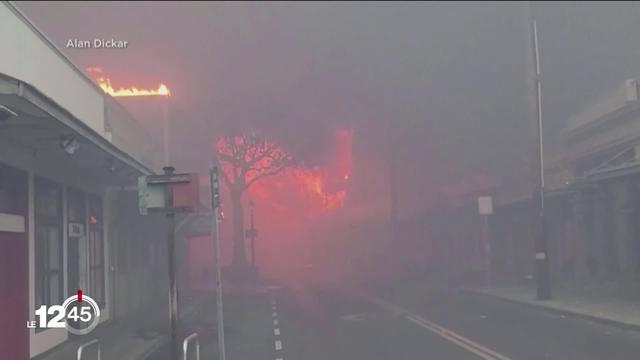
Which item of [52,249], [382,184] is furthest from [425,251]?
[52,249]

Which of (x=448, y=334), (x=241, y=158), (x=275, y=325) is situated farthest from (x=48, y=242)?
(x=241, y=158)

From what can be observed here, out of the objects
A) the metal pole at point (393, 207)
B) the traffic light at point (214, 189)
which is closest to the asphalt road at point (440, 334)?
the traffic light at point (214, 189)

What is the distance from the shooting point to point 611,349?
1231 centimetres

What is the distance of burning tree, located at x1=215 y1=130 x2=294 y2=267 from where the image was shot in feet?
152

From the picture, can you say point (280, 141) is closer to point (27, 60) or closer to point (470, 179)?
point (470, 179)

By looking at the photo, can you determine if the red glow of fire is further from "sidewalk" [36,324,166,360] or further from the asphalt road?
"sidewalk" [36,324,166,360]

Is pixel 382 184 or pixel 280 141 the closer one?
pixel 280 141

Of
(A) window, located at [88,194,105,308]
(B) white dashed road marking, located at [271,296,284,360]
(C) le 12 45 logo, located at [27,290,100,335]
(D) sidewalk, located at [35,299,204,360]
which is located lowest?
(B) white dashed road marking, located at [271,296,284,360]

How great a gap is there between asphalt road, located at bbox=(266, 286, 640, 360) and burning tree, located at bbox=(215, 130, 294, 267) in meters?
23.6

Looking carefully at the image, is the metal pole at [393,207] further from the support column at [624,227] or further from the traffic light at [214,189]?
the traffic light at [214,189]

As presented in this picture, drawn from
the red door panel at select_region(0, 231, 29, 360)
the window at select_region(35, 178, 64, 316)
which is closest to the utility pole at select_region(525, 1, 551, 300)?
the window at select_region(35, 178, 64, 316)

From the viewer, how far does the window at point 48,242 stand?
13688 mm

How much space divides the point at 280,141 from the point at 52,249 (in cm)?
3316

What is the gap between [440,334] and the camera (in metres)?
15.1
